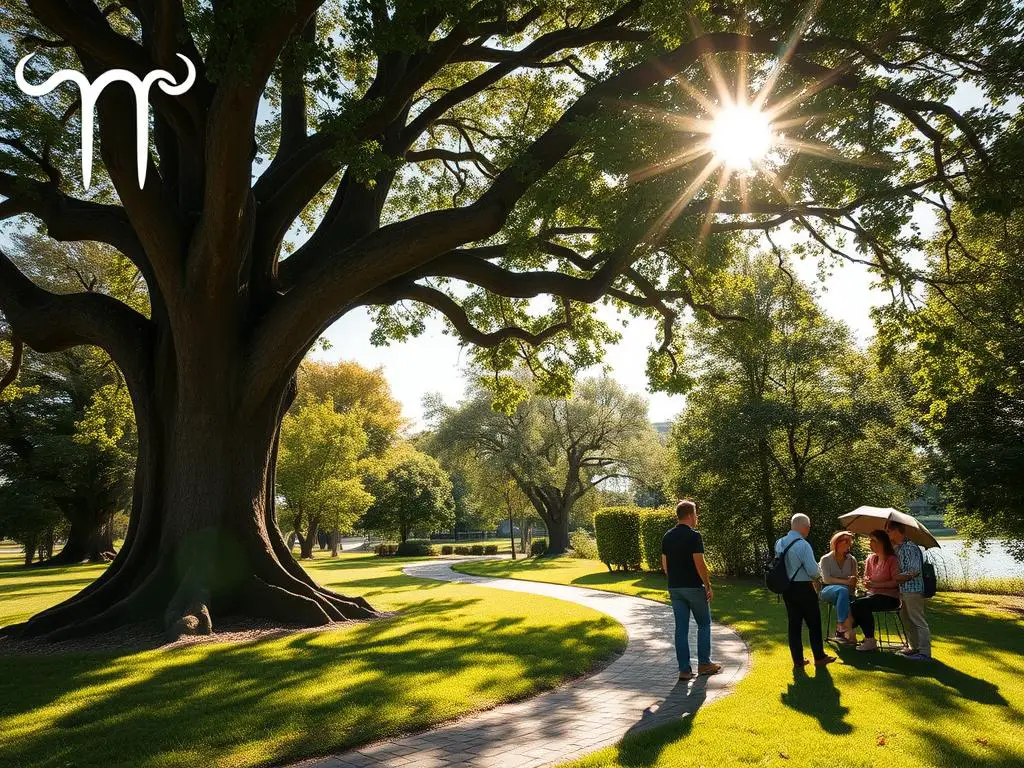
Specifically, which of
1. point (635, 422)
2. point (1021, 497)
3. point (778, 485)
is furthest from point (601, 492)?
point (1021, 497)

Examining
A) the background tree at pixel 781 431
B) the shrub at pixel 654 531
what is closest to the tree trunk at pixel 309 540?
the shrub at pixel 654 531

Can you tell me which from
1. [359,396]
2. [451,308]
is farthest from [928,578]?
[359,396]

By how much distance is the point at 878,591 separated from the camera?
323 inches

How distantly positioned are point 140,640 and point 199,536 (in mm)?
1719

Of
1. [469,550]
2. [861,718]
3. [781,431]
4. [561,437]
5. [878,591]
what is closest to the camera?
[861,718]

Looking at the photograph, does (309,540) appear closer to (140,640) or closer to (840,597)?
(140,640)

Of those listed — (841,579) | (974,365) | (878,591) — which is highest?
(974,365)

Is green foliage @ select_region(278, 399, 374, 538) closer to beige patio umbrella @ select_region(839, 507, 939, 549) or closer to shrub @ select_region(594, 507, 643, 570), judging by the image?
shrub @ select_region(594, 507, 643, 570)

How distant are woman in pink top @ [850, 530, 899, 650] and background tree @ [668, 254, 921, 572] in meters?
9.14

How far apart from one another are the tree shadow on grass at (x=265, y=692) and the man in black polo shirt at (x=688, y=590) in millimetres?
1390

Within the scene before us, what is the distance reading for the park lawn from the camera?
187 inches

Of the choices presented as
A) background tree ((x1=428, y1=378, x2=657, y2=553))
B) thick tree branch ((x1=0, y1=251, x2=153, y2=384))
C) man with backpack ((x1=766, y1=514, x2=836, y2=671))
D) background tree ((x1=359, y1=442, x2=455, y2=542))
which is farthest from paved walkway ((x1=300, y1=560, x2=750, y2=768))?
background tree ((x1=359, y1=442, x2=455, y2=542))

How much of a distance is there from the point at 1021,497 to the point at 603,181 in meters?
12.0

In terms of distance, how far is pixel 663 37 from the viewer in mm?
8969
